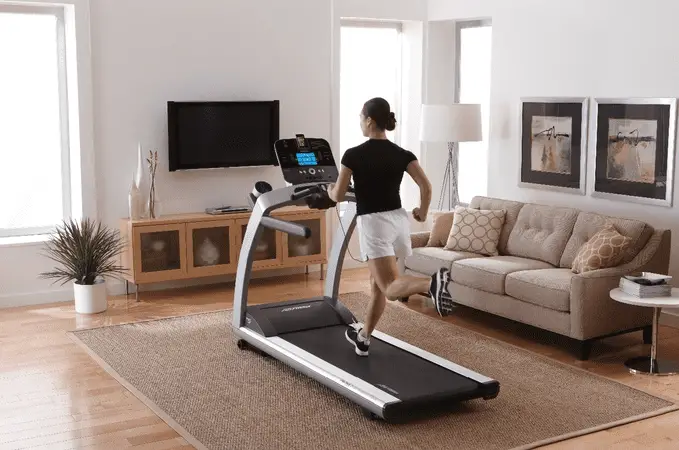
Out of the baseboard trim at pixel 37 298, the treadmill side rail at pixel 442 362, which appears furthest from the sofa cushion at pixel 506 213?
the baseboard trim at pixel 37 298

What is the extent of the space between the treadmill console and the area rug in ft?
3.56

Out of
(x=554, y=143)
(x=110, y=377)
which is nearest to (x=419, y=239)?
(x=554, y=143)

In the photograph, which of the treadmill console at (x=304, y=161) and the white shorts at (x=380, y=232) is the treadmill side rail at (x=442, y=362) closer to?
the white shorts at (x=380, y=232)

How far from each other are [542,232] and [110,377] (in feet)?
10.8

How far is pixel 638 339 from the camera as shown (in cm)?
625

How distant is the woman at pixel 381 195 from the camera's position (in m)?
4.98

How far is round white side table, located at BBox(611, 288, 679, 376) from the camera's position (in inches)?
211

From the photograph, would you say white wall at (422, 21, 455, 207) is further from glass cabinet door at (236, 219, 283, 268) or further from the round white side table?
the round white side table

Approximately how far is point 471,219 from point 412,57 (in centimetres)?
247

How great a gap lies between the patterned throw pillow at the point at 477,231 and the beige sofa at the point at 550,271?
3.4 inches

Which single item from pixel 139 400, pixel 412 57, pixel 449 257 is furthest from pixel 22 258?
pixel 412 57

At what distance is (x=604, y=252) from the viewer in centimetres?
590

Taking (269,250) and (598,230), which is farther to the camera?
(269,250)

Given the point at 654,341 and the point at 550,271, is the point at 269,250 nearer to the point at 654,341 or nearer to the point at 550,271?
the point at 550,271
